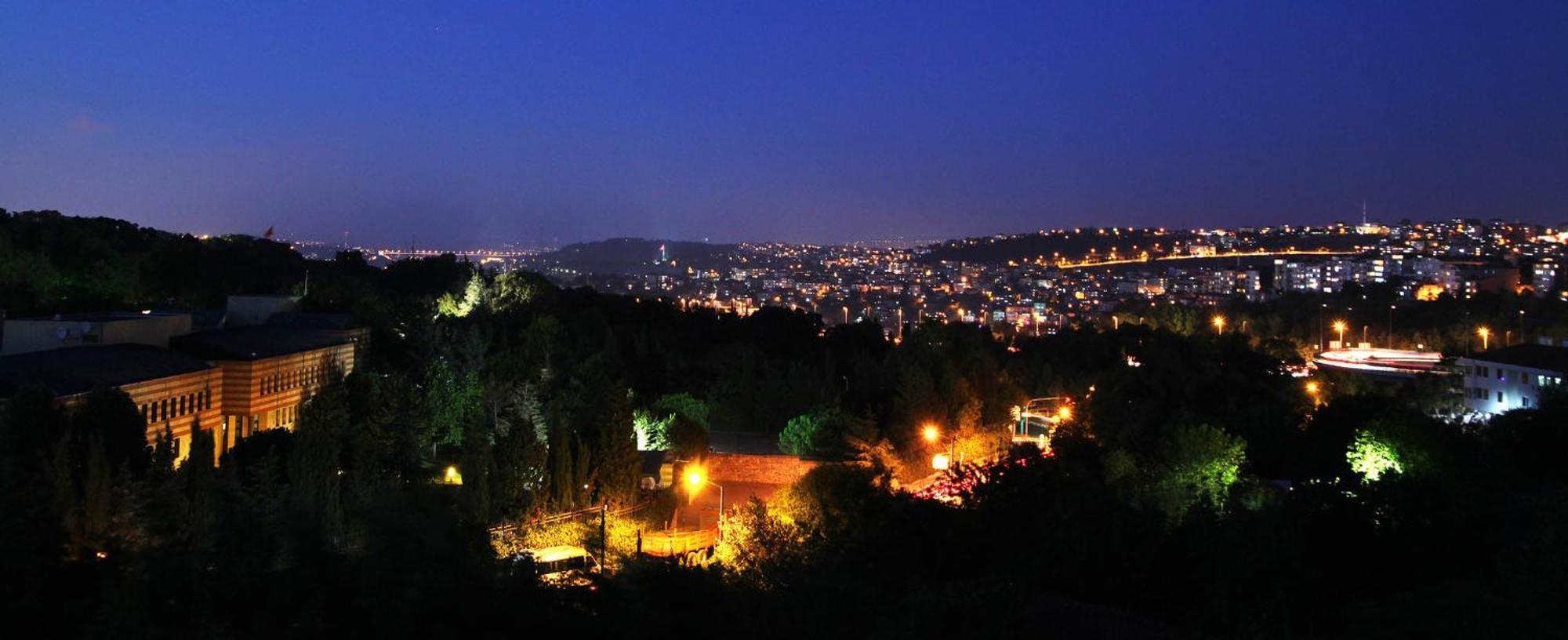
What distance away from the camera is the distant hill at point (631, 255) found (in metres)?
104

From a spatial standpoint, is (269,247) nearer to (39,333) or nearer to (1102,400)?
(39,333)

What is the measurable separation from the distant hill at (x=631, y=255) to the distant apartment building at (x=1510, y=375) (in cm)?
7594

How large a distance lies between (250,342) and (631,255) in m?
91.3

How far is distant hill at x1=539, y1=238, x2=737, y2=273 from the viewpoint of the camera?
104 meters

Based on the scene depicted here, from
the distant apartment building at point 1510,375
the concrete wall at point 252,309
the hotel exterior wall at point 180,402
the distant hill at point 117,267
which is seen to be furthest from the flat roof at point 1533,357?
the distant hill at point 117,267

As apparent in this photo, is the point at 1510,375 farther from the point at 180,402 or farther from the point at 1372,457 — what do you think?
the point at 180,402

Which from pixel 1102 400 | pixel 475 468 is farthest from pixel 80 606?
pixel 1102 400

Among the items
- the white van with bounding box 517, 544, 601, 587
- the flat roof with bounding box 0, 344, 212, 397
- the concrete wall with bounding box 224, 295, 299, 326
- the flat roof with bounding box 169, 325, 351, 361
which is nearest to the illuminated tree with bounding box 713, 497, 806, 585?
the white van with bounding box 517, 544, 601, 587

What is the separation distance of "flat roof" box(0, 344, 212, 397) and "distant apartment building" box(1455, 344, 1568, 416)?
1068 inches

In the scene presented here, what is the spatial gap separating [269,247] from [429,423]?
33988mm

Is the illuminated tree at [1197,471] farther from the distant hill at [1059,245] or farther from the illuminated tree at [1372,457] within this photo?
the distant hill at [1059,245]

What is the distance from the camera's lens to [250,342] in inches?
774

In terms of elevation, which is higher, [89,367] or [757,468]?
[89,367]

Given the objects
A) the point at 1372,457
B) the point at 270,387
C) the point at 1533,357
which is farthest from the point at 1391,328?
the point at 270,387
